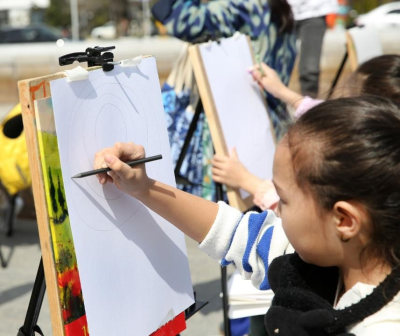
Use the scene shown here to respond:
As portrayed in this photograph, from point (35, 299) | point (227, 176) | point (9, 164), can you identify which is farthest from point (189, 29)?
point (35, 299)

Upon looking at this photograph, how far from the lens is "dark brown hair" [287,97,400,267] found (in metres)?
1.22

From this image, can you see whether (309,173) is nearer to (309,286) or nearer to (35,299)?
(309,286)

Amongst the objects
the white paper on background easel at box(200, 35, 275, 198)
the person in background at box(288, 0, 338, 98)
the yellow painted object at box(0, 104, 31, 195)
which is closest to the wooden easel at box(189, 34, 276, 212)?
the white paper on background easel at box(200, 35, 275, 198)

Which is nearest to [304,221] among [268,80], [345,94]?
[345,94]

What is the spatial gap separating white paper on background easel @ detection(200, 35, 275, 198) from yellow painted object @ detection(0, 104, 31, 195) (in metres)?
1.46

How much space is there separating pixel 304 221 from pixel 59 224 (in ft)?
1.64

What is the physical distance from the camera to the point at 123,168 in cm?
142

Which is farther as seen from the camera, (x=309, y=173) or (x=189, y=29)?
(x=189, y=29)

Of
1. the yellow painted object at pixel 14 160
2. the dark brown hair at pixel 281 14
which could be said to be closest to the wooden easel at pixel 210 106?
the dark brown hair at pixel 281 14

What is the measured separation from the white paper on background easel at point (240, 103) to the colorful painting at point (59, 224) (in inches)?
48.1

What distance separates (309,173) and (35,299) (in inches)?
27.4

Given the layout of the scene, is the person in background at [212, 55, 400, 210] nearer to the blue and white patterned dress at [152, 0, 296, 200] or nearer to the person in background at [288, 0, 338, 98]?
the blue and white patterned dress at [152, 0, 296, 200]

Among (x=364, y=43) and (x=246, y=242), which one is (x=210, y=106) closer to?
(x=246, y=242)

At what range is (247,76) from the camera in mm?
2830
